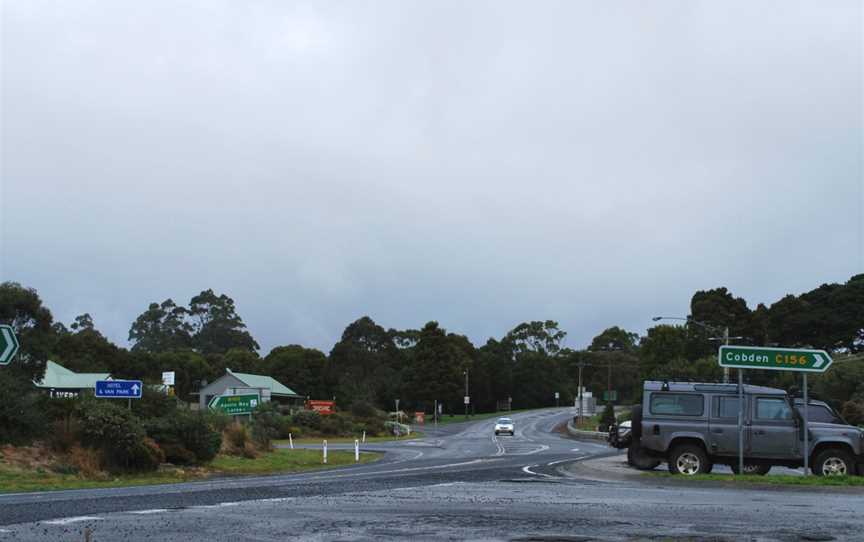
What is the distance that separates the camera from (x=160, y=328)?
501 feet


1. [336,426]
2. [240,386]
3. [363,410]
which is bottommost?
[336,426]

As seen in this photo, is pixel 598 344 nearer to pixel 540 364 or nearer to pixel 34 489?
pixel 540 364

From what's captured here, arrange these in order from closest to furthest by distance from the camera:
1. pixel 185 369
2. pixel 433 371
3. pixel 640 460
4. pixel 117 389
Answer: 1. pixel 640 460
2. pixel 117 389
3. pixel 185 369
4. pixel 433 371

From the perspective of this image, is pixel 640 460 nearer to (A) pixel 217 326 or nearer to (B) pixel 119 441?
(B) pixel 119 441

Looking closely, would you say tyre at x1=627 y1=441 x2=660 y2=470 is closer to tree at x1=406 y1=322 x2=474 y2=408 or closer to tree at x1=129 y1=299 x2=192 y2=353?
tree at x1=406 y1=322 x2=474 y2=408

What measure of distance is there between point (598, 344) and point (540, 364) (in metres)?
38.0

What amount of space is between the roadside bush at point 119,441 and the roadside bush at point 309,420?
3916 cm

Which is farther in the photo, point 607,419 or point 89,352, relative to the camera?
point 89,352

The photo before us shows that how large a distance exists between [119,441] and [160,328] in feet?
427

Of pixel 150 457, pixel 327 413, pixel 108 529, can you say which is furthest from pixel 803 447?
pixel 327 413

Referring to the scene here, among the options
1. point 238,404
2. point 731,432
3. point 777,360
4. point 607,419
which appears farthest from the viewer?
point 607,419

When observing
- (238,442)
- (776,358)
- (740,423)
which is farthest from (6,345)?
(238,442)

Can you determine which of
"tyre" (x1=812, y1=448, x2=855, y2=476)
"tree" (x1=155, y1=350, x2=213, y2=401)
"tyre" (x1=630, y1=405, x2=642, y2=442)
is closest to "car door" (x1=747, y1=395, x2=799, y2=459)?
"tyre" (x1=812, y1=448, x2=855, y2=476)

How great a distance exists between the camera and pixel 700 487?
18516 mm
